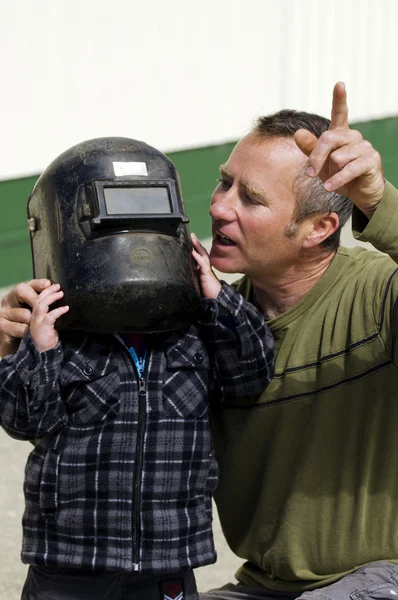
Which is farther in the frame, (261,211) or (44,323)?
(261,211)

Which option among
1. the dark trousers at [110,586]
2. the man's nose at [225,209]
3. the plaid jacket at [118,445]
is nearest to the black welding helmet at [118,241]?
the plaid jacket at [118,445]

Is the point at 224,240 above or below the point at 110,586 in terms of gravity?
above

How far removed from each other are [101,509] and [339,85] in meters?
1.22

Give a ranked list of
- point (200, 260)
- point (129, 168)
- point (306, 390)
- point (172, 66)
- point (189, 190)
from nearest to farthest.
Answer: point (129, 168), point (200, 260), point (306, 390), point (172, 66), point (189, 190)

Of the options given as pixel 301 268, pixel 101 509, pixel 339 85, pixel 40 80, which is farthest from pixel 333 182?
pixel 40 80

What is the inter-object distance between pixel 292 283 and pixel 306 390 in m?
0.32

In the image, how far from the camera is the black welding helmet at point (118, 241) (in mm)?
2738

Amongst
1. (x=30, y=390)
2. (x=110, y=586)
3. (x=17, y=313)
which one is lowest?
(x=110, y=586)

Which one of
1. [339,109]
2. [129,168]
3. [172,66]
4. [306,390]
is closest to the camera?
[339,109]

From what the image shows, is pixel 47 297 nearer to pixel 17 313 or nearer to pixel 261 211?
pixel 17 313

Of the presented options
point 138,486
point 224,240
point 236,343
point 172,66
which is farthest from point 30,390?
point 172,66

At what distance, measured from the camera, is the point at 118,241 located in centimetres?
276

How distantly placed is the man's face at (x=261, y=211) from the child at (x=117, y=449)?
0.66 ft

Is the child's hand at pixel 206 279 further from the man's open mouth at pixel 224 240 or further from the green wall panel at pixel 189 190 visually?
the green wall panel at pixel 189 190
